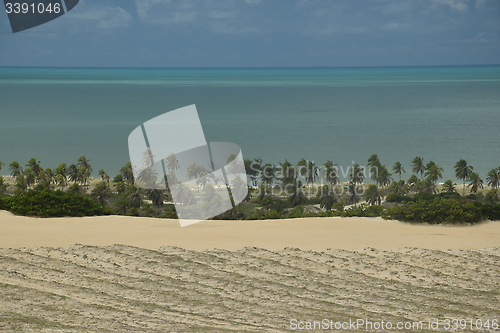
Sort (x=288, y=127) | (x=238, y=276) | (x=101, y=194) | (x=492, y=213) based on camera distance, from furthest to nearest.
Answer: (x=288, y=127) → (x=101, y=194) → (x=492, y=213) → (x=238, y=276)

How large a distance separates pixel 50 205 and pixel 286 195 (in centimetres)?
3561

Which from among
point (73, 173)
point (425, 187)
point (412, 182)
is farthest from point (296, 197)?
point (73, 173)

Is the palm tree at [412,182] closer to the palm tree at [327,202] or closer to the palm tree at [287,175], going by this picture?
the palm tree at [287,175]

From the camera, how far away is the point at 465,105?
147000 mm

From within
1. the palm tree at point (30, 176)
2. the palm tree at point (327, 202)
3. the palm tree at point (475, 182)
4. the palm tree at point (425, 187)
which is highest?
the palm tree at point (30, 176)

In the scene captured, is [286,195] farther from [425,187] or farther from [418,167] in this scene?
[418,167]

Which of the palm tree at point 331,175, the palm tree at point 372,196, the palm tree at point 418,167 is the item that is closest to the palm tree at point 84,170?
the palm tree at point 331,175

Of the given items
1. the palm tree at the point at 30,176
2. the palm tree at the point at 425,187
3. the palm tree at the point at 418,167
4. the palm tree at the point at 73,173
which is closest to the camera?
the palm tree at the point at 30,176

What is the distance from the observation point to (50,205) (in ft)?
44.6

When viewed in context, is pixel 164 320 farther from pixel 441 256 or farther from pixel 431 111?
pixel 431 111

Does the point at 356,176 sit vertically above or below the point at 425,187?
above

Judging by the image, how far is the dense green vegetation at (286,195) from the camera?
1330cm

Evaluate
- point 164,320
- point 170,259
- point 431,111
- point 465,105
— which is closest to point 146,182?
point 170,259

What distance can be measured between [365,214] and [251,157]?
5785cm
